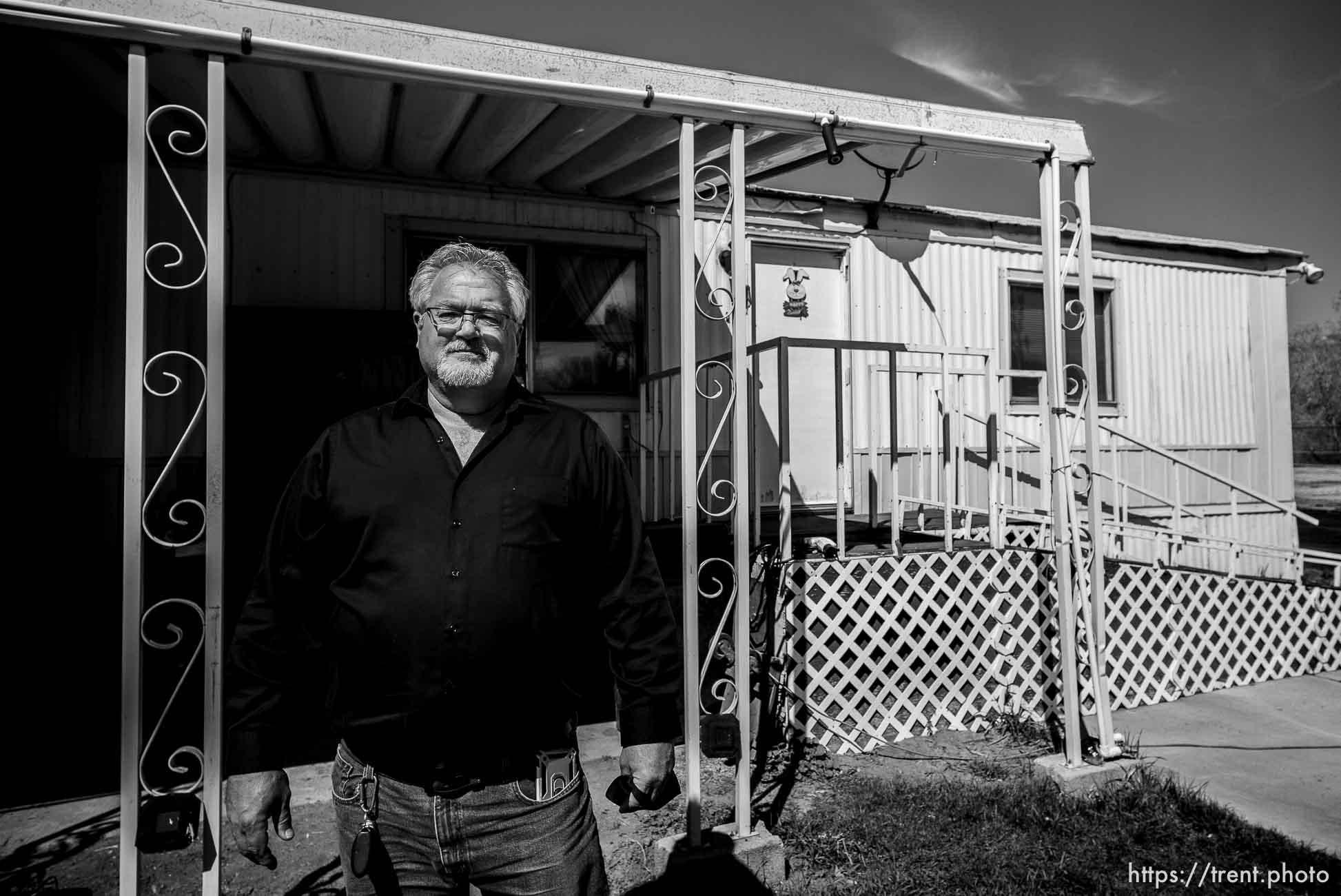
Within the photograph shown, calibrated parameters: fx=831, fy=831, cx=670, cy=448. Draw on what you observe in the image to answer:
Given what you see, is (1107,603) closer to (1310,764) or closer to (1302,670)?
(1310,764)

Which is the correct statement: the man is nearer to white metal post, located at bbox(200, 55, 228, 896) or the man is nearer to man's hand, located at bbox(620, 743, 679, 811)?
man's hand, located at bbox(620, 743, 679, 811)

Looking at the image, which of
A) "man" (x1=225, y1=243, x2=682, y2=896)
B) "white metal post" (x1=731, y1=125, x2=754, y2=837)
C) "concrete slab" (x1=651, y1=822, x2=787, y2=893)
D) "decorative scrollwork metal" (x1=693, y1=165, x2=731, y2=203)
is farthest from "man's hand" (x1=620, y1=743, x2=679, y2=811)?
"decorative scrollwork metal" (x1=693, y1=165, x2=731, y2=203)

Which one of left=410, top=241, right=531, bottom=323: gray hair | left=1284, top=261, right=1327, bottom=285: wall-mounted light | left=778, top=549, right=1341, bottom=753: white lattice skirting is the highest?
left=1284, top=261, right=1327, bottom=285: wall-mounted light

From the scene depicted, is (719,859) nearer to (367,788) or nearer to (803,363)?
(367,788)

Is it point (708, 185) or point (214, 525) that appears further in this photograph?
point (708, 185)

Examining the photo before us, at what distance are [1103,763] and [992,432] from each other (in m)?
2.40

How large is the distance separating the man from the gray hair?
0.01 metres

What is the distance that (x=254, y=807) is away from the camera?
1.94 m

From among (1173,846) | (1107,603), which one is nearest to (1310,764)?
(1107,603)

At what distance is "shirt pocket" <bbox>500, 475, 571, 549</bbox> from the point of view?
77.9 inches

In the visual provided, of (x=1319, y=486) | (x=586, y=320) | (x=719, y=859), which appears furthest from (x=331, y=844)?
(x=1319, y=486)

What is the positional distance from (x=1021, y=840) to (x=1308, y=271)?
379 inches

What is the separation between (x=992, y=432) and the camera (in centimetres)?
587

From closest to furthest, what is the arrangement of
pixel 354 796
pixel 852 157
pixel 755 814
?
pixel 354 796 < pixel 755 814 < pixel 852 157
